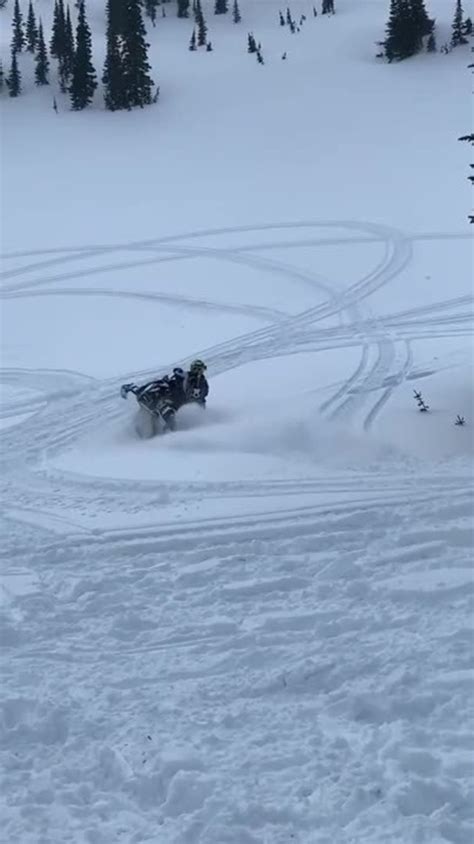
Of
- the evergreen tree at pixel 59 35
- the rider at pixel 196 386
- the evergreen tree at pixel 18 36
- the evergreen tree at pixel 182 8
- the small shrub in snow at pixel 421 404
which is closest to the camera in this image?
the small shrub in snow at pixel 421 404

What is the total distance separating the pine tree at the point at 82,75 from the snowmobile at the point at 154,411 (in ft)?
122

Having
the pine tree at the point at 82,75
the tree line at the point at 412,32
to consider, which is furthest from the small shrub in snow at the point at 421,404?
the tree line at the point at 412,32

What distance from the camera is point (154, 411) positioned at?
10.9 m

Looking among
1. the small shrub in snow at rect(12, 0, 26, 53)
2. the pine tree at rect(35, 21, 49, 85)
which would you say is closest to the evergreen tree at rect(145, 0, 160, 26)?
the small shrub in snow at rect(12, 0, 26, 53)

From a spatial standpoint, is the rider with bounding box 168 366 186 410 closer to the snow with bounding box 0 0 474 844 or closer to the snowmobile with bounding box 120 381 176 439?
the snowmobile with bounding box 120 381 176 439

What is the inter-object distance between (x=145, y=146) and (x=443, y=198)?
16.3 meters

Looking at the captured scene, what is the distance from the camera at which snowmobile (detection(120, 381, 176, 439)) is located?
35.7 ft

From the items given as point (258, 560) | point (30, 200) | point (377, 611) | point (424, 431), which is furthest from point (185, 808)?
point (30, 200)

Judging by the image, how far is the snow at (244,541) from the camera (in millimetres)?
4758

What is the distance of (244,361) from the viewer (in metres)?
14.7

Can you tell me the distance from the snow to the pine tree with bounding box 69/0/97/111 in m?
22.8

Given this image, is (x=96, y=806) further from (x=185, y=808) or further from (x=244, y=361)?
(x=244, y=361)

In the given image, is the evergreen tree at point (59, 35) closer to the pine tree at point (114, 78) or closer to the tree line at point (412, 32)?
the pine tree at point (114, 78)

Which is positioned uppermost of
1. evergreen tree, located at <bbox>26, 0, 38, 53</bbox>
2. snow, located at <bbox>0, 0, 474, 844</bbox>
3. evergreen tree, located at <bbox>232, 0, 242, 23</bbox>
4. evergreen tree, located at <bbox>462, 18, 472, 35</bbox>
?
evergreen tree, located at <bbox>232, 0, 242, 23</bbox>
